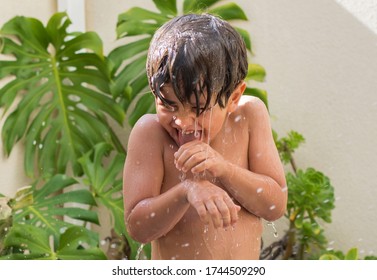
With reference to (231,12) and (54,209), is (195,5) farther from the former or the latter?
(54,209)

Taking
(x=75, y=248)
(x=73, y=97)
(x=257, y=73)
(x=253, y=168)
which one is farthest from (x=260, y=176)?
(x=73, y=97)

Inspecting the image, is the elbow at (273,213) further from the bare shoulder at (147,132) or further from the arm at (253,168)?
the bare shoulder at (147,132)

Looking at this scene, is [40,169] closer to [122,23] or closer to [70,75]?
[70,75]

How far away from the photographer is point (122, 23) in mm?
2617

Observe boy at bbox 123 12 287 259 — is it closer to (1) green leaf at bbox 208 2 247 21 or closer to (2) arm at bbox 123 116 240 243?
(2) arm at bbox 123 116 240 243

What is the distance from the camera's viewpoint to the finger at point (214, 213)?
3.19ft

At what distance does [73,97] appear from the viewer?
290cm

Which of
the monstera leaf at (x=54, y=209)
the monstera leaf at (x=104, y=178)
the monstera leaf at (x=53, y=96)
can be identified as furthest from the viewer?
the monstera leaf at (x=53, y=96)

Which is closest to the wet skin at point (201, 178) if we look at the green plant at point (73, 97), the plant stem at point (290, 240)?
the green plant at point (73, 97)

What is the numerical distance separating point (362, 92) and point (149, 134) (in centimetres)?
181

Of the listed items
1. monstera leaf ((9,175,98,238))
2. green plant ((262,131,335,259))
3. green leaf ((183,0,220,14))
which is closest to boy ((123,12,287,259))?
monstera leaf ((9,175,98,238))

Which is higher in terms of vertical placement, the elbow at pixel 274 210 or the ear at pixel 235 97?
the ear at pixel 235 97

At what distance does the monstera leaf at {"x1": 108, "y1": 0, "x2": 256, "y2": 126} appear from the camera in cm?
251
